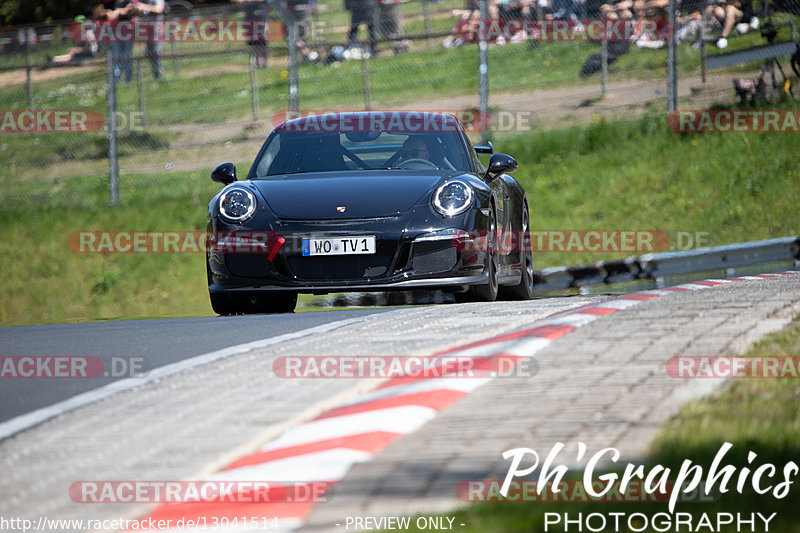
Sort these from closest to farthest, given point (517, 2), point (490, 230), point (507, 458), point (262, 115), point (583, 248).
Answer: point (507, 458) < point (490, 230) < point (583, 248) < point (517, 2) < point (262, 115)

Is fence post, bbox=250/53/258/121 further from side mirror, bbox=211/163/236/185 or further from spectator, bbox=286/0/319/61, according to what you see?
side mirror, bbox=211/163/236/185

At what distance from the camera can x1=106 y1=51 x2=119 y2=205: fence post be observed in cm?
1703

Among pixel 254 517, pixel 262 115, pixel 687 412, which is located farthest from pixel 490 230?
pixel 262 115

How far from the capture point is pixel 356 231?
7.99m

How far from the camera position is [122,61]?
18391 mm

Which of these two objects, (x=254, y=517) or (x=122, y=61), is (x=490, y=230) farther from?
(x=122, y=61)

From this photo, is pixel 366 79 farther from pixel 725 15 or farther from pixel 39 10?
pixel 39 10

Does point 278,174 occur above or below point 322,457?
above

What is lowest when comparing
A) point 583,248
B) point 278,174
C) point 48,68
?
point 583,248

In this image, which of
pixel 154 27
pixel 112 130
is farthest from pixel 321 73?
pixel 112 130

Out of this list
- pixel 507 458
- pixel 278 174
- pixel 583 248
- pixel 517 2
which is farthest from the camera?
pixel 517 2

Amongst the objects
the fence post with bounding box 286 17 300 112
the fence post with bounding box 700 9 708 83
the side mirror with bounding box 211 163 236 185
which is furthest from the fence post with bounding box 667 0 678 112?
the side mirror with bounding box 211 163 236 185

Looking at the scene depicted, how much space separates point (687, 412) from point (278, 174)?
5.76 metres

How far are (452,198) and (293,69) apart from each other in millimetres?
9206
